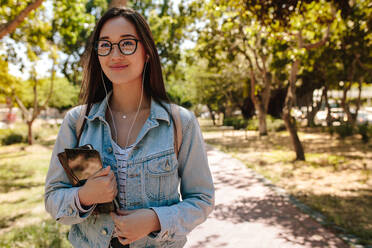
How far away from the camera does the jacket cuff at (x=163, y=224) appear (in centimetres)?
138

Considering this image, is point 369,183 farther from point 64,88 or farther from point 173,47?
point 64,88

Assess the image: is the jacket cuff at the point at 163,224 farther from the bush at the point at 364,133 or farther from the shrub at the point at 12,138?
the shrub at the point at 12,138

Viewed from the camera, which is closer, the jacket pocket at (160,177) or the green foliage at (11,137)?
the jacket pocket at (160,177)

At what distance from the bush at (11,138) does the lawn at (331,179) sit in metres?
16.0

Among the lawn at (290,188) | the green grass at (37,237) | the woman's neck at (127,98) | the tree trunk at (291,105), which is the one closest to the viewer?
the woman's neck at (127,98)

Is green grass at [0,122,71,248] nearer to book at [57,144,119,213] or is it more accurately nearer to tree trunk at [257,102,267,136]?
book at [57,144,119,213]

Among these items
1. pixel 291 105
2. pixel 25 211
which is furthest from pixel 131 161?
pixel 291 105

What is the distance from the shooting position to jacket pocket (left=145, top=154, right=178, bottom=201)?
147cm

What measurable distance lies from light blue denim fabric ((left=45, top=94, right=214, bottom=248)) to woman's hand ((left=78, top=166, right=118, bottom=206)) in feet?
0.19

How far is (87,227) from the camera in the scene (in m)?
1.50

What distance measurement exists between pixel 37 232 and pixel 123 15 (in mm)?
4157

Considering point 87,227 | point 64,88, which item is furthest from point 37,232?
point 64,88

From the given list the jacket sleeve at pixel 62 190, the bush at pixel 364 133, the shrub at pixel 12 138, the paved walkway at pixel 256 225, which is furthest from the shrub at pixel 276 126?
the jacket sleeve at pixel 62 190

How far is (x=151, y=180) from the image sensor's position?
1.48 m
